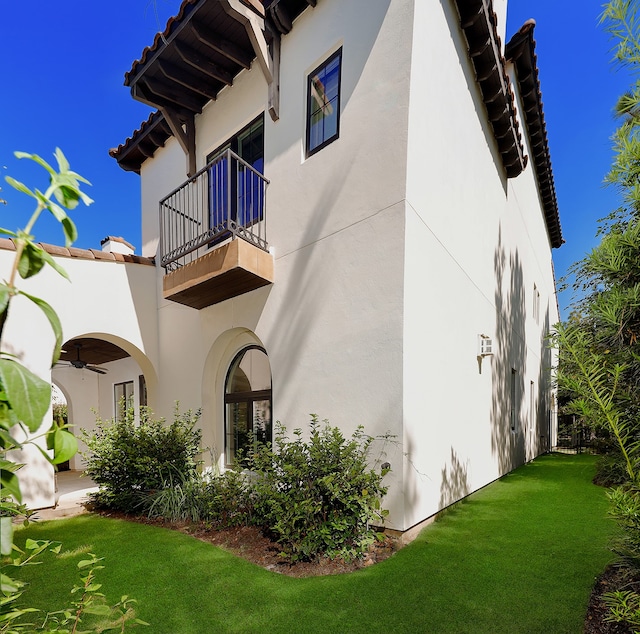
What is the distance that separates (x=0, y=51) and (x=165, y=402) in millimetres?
7255

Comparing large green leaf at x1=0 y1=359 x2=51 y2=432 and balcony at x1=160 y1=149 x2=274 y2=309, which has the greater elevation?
balcony at x1=160 y1=149 x2=274 y2=309

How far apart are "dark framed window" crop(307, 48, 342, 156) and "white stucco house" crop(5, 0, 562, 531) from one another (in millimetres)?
32

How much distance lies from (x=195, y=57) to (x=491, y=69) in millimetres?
5525

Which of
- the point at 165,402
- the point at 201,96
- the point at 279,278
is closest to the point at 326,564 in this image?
the point at 279,278

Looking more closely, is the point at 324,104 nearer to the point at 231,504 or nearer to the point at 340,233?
the point at 340,233

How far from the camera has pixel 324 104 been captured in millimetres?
6473

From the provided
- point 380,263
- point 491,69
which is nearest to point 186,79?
point 491,69

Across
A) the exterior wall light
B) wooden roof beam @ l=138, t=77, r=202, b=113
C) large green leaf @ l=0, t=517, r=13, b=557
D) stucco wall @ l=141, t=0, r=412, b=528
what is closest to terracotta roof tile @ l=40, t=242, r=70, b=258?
stucco wall @ l=141, t=0, r=412, b=528

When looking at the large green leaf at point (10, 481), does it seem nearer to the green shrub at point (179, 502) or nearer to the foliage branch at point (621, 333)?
the foliage branch at point (621, 333)

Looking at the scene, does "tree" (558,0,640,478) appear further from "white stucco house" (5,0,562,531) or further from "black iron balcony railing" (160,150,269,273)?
"black iron balcony railing" (160,150,269,273)

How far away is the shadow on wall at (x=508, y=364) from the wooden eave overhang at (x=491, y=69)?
218 cm

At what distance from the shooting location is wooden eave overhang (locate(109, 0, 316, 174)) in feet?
21.9

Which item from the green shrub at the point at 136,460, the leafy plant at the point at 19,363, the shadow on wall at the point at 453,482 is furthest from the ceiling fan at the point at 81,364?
the leafy plant at the point at 19,363

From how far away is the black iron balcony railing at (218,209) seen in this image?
22.0 ft
